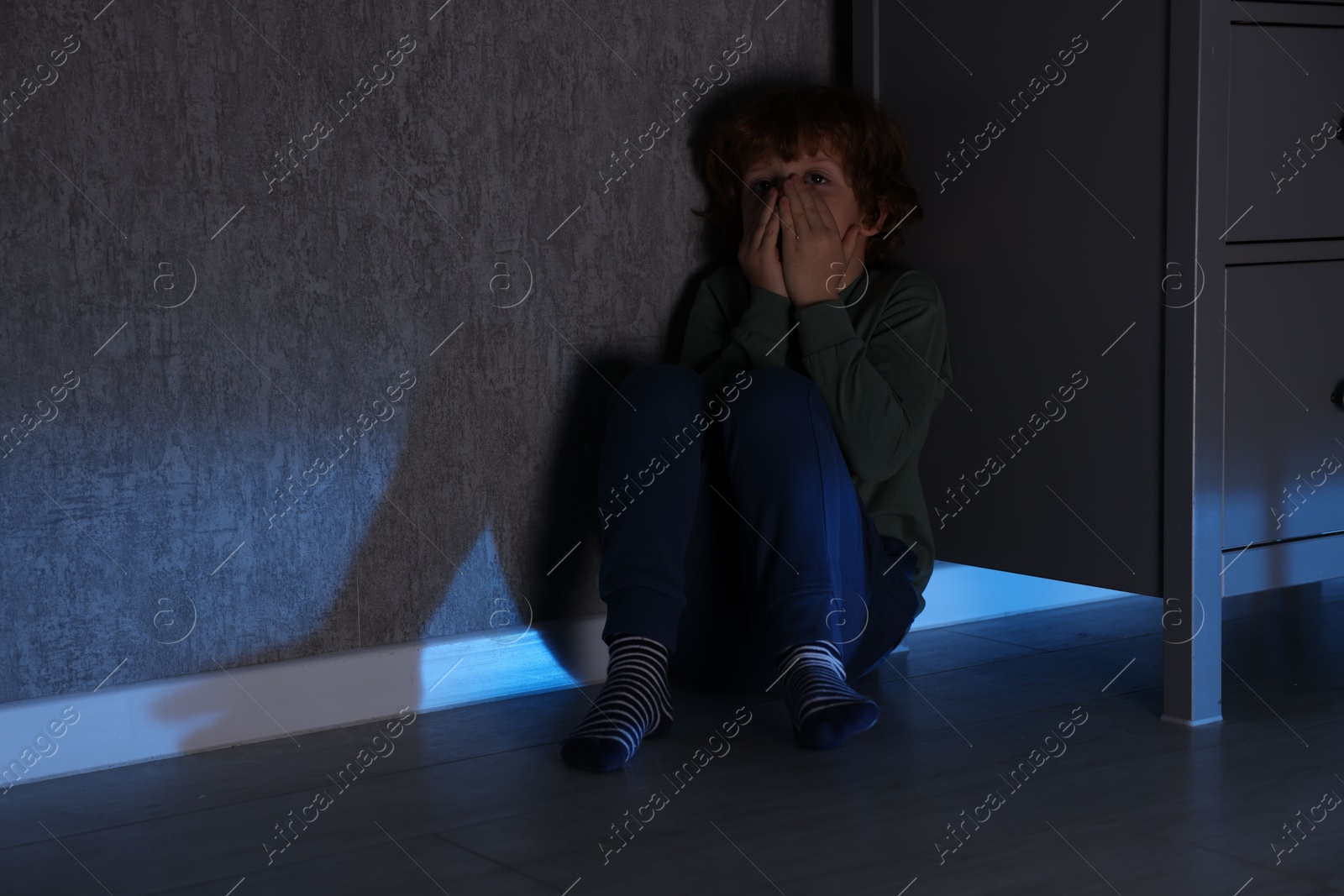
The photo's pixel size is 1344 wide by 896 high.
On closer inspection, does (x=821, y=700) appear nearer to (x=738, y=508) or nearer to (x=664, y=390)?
(x=738, y=508)

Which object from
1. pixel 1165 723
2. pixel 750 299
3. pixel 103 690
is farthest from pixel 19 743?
pixel 1165 723

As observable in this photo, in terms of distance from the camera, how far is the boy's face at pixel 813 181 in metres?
1.42

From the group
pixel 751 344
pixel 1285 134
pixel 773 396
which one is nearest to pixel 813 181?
pixel 751 344

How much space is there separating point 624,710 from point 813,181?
2.03 ft

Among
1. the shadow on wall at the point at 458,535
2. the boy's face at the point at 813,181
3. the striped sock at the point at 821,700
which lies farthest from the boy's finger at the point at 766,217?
the striped sock at the point at 821,700

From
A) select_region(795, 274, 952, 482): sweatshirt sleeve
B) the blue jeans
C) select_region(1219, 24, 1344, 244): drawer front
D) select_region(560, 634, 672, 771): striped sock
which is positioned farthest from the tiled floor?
select_region(1219, 24, 1344, 244): drawer front

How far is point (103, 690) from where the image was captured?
1194 mm

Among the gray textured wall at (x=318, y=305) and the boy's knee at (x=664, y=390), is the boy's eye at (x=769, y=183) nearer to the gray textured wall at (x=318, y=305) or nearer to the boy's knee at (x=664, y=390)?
the gray textured wall at (x=318, y=305)

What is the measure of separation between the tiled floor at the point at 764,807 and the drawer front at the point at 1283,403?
0.19 meters

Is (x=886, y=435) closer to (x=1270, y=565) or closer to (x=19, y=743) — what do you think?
(x=1270, y=565)

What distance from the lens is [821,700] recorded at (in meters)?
1.15

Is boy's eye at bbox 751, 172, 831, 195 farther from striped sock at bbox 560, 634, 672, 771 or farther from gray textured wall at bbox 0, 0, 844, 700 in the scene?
striped sock at bbox 560, 634, 672, 771

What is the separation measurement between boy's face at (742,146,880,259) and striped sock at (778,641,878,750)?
18.9 inches

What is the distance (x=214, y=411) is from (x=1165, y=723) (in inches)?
36.7
